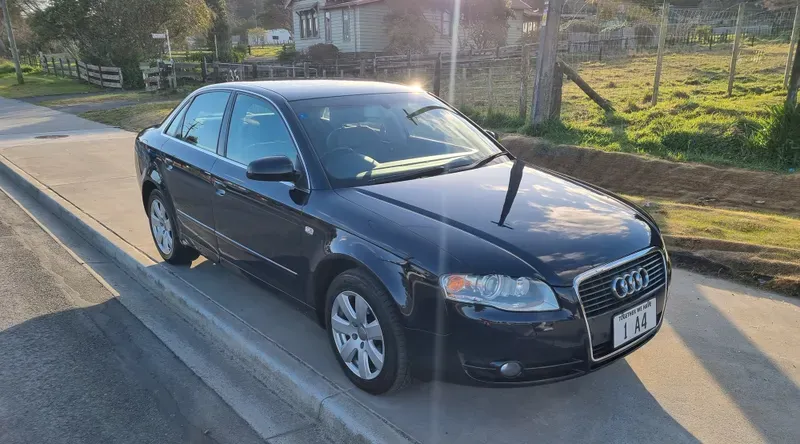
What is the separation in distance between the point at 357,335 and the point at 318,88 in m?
1.97

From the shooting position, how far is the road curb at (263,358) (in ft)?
9.61

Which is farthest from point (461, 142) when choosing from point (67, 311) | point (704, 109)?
point (704, 109)

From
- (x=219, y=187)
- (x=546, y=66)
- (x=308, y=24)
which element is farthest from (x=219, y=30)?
(x=219, y=187)

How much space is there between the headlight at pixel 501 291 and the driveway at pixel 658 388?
68 cm

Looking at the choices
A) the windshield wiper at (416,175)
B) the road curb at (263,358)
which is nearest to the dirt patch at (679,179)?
the windshield wiper at (416,175)

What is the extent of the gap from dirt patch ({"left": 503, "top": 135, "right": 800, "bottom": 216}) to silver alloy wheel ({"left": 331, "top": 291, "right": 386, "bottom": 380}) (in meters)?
5.18

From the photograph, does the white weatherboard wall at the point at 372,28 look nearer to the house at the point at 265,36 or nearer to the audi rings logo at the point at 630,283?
the audi rings logo at the point at 630,283

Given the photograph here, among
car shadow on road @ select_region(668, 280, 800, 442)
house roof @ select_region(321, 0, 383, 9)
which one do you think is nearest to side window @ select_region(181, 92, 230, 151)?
car shadow on road @ select_region(668, 280, 800, 442)

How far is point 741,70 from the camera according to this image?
15172 mm

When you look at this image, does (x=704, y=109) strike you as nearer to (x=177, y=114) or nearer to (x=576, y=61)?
(x=177, y=114)

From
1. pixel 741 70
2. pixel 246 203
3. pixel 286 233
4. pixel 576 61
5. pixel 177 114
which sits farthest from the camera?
pixel 576 61

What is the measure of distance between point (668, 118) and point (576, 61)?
13746 millimetres

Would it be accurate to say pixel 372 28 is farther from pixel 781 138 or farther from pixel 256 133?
pixel 256 133

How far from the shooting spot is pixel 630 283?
2.94 meters
